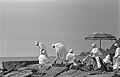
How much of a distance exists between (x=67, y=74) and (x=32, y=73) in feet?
8.01

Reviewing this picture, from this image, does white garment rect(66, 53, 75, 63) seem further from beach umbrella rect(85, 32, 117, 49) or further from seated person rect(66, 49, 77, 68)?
beach umbrella rect(85, 32, 117, 49)

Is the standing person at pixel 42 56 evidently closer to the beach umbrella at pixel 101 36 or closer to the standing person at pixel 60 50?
the standing person at pixel 60 50

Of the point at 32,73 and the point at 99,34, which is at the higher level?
the point at 99,34

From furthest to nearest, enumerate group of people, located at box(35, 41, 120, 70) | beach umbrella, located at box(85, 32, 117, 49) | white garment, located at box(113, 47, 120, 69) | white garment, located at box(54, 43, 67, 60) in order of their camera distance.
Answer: beach umbrella, located at box(85, 32, 117, 49), white garment, located at box(54, 43, 67, 60), white garment, located at box(113, 47, 120, 69), group of people, located at box(35, 41, 120, 70)

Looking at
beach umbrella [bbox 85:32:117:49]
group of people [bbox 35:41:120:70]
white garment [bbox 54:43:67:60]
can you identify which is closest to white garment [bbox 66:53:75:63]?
group of people [bbox 35:41:120:70]

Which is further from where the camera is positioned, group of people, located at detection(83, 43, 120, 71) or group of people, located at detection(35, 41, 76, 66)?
group of people, located at detection(35, 41, 76, 66)

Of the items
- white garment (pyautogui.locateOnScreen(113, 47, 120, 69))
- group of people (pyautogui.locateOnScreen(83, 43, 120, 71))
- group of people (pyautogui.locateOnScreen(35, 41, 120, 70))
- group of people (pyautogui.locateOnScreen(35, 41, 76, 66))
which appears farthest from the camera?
group of people (pyautogui.locateOnScreen(35, 41, 76, 66))

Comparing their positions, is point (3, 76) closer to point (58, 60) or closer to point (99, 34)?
point (58, 60)

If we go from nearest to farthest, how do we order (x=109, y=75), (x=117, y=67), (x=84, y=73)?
(x=109, y=75) < (x=84, y=73) < (x=117, y=67)

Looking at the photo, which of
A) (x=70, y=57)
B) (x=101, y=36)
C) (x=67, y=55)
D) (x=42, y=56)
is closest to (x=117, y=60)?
(x=70, y=57)

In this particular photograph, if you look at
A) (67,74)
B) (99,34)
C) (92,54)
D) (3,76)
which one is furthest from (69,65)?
(99,34)

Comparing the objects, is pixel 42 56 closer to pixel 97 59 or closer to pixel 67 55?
pixel 67 55

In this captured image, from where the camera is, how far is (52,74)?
47.0 feet

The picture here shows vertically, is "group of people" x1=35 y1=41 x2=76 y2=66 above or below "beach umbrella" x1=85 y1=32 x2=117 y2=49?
below
